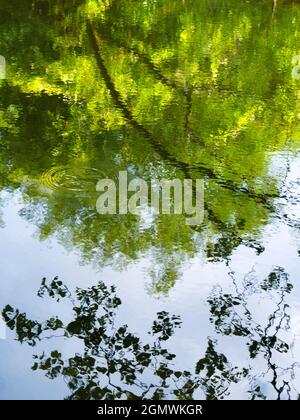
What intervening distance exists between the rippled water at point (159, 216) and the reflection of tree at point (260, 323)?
0.03 feet

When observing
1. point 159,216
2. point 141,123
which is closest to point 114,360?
point 159,216

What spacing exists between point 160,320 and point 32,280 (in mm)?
1024

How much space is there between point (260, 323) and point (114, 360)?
41.7 inches

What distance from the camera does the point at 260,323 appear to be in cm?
393

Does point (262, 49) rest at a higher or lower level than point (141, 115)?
higher

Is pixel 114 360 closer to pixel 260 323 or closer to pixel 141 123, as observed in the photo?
pixel 260 323

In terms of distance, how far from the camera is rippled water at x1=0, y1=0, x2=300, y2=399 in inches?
144

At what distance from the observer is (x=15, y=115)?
7.08 metres

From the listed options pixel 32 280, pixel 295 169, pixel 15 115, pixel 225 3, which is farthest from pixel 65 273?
pixel 225 3

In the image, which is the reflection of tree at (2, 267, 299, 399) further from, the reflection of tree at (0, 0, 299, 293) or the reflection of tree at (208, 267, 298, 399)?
the reflection of tree at (0, 0, 299, 293)

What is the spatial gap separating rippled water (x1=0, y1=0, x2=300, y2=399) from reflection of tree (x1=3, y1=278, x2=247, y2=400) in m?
0.02

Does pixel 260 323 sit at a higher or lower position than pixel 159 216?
lower

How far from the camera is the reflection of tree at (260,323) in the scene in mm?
3475
